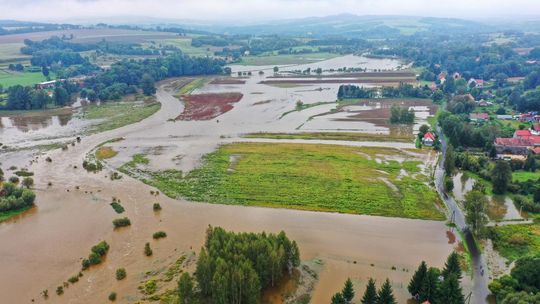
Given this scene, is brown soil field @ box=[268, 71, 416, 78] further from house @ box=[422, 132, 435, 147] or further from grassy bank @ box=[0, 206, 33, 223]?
grassy bank @ box=[0, 206, 33, 223]

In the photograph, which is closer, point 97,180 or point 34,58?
point 97,180

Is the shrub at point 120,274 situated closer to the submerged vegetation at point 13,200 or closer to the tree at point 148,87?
the submerged vegetation at point 13,200

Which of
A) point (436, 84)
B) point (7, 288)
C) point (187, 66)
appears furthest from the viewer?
point (187, 66)

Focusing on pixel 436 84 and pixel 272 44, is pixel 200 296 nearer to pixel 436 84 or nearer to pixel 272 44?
pixel 436 84

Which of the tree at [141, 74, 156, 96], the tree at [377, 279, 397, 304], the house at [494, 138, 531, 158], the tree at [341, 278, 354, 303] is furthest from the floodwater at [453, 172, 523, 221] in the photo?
the tree at [141, 74, 156, 96]

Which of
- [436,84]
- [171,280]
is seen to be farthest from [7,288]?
[436,84]

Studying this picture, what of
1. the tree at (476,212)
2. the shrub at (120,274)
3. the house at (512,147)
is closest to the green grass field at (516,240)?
the tree at (476,212)
